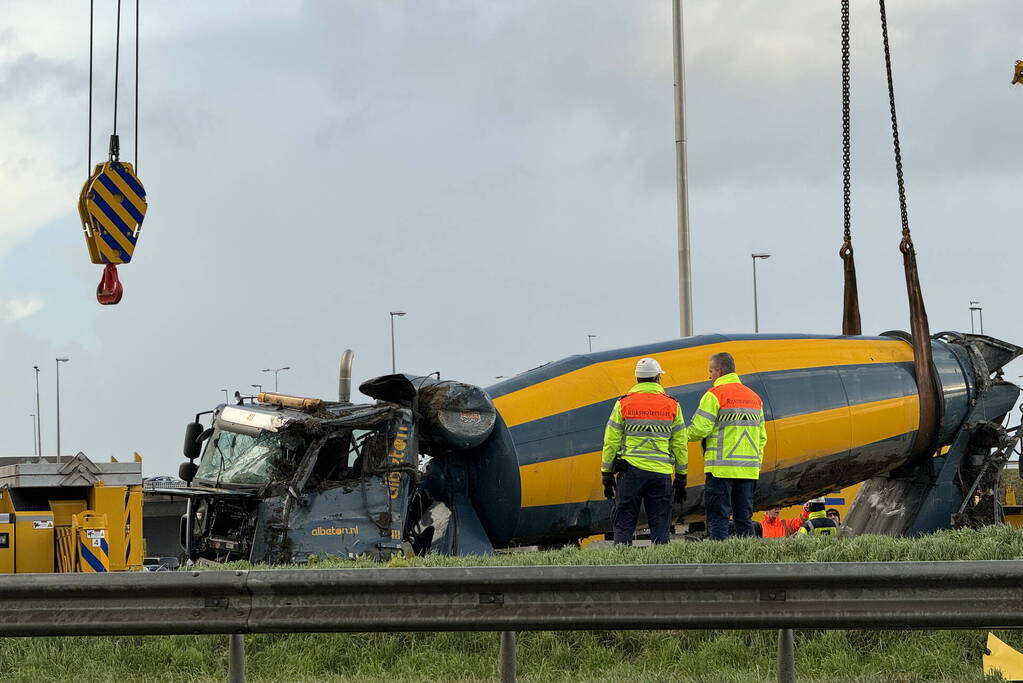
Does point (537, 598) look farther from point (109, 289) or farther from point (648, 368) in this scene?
point (109, 289)

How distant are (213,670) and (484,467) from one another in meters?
4.62

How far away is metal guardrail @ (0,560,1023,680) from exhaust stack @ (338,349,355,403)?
21.5ft

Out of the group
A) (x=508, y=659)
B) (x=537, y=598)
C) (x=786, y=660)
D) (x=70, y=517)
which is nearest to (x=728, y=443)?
(x=786, y=660)

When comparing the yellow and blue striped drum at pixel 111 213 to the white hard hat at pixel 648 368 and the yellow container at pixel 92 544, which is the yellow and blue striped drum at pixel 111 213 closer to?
the white hard hat at pixel 648 368

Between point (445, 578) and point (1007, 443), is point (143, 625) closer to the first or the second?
point (445, 578)

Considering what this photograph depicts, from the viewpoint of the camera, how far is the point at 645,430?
1079 centimetres

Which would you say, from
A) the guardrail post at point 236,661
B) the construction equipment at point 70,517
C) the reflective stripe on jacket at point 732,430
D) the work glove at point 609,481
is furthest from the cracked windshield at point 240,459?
the construction equipment at point 70,517

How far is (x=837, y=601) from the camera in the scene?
5484 millimetres

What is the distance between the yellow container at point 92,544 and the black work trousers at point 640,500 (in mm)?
10125

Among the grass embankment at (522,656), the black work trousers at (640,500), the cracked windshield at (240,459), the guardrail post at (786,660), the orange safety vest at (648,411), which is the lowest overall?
the grass embankment at (522,656)

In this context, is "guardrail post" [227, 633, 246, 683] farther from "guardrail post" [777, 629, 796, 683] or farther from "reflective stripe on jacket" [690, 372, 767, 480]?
"reflective stripe on jacket" [690, 372, 767, 480]

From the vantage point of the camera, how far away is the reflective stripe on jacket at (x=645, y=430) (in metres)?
10.8

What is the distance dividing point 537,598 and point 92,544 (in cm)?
1456

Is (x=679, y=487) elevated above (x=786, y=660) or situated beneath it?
elevated above
